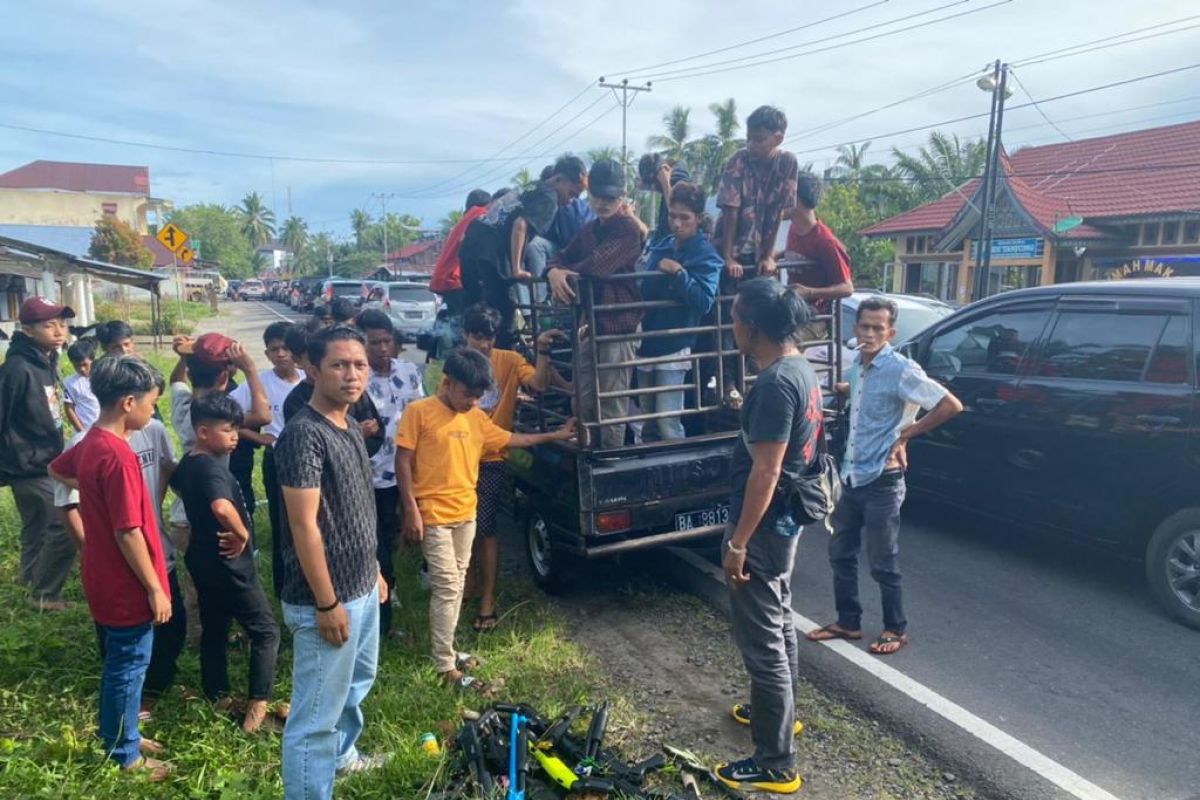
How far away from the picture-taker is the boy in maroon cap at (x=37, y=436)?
4.34 meters

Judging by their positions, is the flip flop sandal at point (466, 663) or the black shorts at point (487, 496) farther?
the black shorts at point (487, 496)

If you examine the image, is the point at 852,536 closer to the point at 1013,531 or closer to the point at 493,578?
the point at 493,578

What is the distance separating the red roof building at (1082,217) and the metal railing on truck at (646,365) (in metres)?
13.1

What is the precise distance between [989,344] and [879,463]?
1.99 meters

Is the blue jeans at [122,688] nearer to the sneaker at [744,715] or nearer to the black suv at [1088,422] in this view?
the sneaker at [744,715]

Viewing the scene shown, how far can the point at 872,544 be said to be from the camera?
3975 millimetres

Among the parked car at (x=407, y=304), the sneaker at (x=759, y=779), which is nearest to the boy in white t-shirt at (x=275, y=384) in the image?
the sneaker at (x=759, y=779)

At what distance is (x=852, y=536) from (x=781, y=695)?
4.48ft

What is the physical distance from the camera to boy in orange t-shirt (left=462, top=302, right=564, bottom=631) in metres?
4.24

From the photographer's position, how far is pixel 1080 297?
4.84 meters

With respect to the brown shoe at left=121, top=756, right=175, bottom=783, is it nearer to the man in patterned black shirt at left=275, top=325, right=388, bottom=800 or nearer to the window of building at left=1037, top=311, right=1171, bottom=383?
the man in patterned black shirt at left=275, top=325, right=388, bottom=800

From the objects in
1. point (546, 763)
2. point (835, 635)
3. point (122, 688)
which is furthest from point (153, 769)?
point (835, 635)

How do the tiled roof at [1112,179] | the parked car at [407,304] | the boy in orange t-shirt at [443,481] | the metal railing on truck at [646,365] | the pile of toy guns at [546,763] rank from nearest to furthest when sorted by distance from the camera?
the pile of toy guns at [546,763]
the boy in orange t-shirt at [443,481]
the metal railing on truck at [646,365]
the tiled roof at [1112,179]
the parked car at [407,304]

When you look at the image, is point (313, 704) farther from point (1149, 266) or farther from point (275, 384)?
point (1149, 266)
